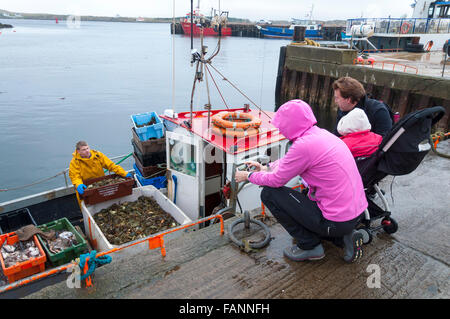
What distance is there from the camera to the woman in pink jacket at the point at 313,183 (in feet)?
8.20

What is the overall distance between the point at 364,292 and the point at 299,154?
134cm

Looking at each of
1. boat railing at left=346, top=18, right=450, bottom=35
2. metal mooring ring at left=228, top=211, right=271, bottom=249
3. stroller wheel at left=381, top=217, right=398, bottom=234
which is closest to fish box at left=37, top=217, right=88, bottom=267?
metal mooring ring at left=228, top=211, right=271, bottom=249

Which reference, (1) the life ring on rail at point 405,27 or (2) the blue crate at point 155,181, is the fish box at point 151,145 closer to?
(2) the blue crate at point 155,181

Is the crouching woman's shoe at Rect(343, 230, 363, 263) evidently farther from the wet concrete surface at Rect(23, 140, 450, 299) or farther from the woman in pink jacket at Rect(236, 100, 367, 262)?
the wet concrete surface at Rect(23, 140, 450, 299)

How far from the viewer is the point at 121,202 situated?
6.00 m

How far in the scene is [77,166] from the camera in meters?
5.71

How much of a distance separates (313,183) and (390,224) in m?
1.47

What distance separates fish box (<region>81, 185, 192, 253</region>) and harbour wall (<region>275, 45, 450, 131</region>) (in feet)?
26.4

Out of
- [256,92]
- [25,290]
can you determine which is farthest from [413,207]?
[256,92]

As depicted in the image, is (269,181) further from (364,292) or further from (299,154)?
(364,292)

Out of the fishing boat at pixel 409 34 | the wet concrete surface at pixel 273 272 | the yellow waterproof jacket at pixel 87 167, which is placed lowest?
the yellow waterproof jacket at pixel 87 167

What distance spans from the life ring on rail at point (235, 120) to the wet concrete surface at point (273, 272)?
1.82 metres

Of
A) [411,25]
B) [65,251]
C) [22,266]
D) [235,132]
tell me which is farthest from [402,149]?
[411,25]

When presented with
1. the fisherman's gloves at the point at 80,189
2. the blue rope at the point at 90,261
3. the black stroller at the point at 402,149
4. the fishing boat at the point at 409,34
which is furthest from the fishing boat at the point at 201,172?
the fishing boat at the point at 409,34
